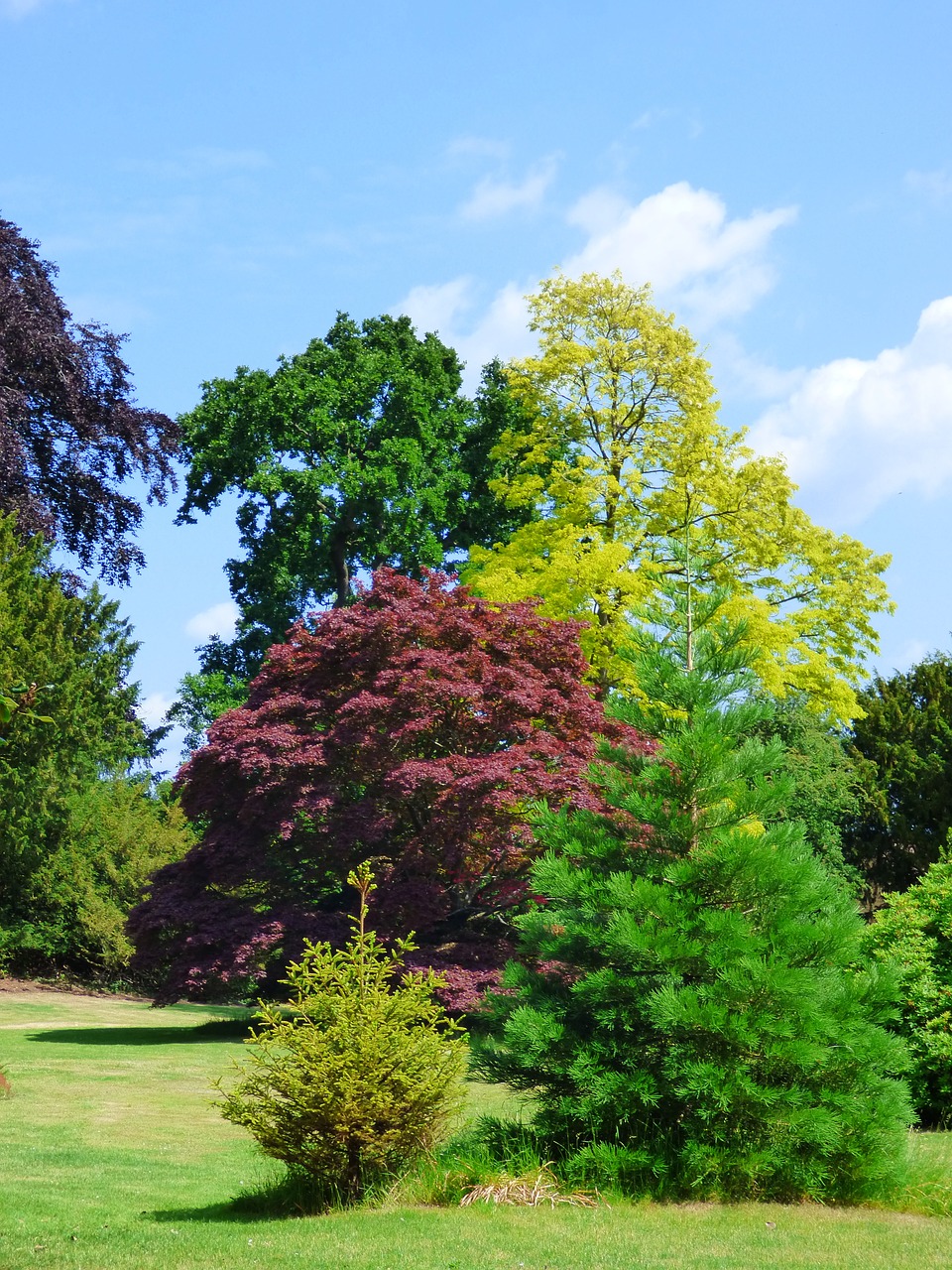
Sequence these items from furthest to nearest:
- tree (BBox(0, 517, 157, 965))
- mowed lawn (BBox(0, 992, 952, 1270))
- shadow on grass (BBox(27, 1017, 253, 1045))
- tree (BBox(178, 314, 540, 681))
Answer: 1. tree (BBox(178, 314, 540, 681))
2. tree (BBox(0, 517, 157, 965))
3. shadow on grass (BBox(27, 1017, 253, 1045))
4. mowed lawn (BBox(0, 992, 952, 1270))

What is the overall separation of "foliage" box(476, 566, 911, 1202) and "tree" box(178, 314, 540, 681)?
2274cm

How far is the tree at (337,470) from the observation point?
33000 mm

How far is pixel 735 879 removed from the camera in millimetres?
9195

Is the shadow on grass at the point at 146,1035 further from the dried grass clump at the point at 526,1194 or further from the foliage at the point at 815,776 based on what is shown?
the foliage at the point at 815,776

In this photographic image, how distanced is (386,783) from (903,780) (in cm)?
2139

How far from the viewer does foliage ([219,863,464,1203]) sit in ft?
27.7

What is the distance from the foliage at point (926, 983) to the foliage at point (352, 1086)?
197 inches

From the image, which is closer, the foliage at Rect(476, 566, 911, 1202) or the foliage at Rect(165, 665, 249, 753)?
the foliage at Rect(476, 566, 911, 1202)

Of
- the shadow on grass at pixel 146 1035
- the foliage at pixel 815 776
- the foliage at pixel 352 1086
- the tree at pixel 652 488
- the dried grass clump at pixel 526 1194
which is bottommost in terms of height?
the shadow on grass at pixel 146 1035

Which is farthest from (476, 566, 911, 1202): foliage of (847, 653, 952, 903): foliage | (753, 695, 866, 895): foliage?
(847, 653, 952, 903): foliage

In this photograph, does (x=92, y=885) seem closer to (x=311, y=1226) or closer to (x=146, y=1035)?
(x=146, y=1035)

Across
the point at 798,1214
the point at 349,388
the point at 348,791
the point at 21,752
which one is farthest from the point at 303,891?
the point at 349,388

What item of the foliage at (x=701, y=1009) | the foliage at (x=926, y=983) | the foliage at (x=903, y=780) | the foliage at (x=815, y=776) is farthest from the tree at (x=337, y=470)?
the foliage at (x=701, y=1009)

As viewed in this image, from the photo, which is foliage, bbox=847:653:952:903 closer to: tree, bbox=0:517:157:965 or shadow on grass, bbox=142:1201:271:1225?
tree, bbox=0:517:157:965
